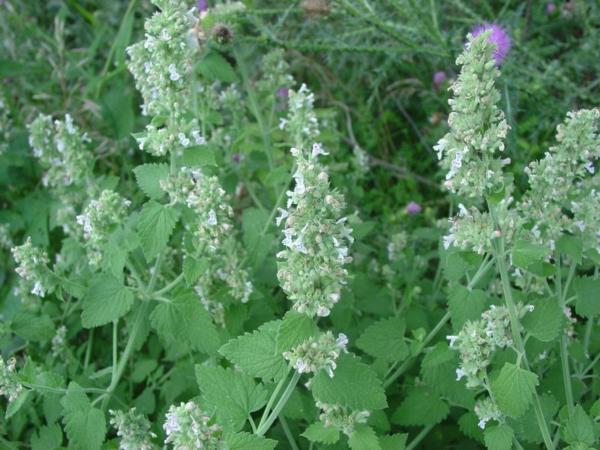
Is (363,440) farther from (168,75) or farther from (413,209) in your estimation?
(413,209)

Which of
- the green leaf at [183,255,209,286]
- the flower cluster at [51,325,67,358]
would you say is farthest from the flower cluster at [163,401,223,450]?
the flower cluster at [51,325,67,358]

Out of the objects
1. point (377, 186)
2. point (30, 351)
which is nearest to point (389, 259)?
point (377, 186)

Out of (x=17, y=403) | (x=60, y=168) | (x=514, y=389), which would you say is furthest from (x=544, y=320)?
(x=60, y=168)

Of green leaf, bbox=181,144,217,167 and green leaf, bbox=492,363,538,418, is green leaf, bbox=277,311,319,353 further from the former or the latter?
green leaf, bbox=181,144,217,167

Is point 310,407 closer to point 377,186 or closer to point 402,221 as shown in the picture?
point 402,221

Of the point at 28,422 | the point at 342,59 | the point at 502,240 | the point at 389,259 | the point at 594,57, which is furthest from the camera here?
the point at 342,59

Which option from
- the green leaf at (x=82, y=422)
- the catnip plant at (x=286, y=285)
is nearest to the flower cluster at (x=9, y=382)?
the catnip plant at (x=286, y=285)
